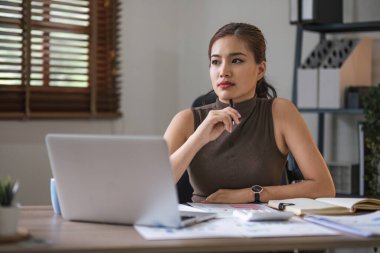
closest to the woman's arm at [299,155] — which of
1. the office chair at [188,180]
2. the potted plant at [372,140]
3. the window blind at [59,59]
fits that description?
the office chair at [188,180]

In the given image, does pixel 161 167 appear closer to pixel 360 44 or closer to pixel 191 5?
pixel 360 44

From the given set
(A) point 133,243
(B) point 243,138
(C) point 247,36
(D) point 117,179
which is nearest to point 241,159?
(B) point 243,138

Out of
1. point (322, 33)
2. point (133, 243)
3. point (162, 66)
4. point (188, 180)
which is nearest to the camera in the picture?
point (133, 243)

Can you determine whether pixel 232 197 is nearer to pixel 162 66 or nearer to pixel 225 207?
pixel 225 207

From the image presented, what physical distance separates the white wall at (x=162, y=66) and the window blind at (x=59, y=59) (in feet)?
0.25

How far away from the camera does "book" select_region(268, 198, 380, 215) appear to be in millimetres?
1720

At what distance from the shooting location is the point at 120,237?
1397 millimetres

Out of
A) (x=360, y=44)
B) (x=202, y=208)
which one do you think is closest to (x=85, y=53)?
(x=360, y=44)

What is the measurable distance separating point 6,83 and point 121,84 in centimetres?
70

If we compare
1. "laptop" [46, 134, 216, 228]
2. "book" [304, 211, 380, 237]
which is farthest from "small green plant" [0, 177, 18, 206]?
"book" [304, 211, 380, 237]

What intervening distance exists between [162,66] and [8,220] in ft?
9.23

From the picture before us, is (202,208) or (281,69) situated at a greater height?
(281,69)

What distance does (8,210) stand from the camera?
1.38 meters

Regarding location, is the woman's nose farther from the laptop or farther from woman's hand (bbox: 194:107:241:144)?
the laptop
